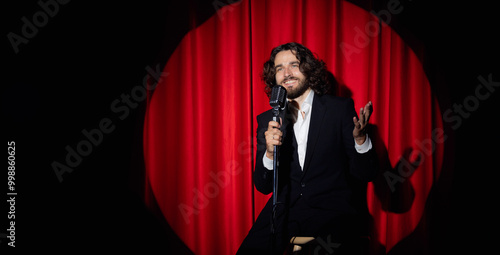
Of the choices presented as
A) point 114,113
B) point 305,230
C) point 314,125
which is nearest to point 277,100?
point 314,125

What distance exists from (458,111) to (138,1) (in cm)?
285

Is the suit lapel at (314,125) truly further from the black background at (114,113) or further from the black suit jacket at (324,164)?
the black background at (114,113)

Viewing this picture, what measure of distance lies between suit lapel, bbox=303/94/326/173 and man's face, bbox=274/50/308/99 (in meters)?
0.17

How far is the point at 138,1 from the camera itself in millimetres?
2334

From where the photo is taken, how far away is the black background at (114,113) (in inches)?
77.6

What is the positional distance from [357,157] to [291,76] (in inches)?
28.4

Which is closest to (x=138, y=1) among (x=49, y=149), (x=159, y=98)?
(x=159, y=98)

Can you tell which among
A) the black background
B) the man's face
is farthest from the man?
the black background

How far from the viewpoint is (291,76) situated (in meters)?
1.88

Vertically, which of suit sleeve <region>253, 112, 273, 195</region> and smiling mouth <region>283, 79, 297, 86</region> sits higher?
smiling mouth <region>283, 79, 297, 86</region>

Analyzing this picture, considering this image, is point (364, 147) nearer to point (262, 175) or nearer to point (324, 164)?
point (324, 164)

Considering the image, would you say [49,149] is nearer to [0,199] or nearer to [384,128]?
[0,199]

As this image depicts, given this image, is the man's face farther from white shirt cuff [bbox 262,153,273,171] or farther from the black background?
the black background

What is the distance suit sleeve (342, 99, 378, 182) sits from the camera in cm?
149
